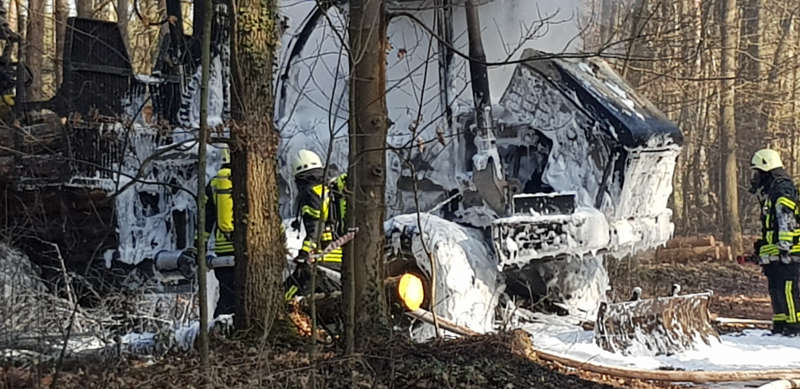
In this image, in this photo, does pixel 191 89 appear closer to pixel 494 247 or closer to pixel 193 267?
pixel 193 267

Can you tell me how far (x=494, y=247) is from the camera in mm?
7105

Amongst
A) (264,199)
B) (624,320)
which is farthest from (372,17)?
(624,320)

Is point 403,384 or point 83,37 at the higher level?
point 83,37

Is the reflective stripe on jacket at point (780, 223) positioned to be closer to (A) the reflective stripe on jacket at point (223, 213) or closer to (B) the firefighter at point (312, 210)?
(B) the firefighter at point (312, 210)

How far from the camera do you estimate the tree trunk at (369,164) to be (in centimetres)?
514

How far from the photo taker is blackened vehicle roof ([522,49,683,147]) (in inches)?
300

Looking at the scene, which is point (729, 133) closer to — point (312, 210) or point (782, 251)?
point (782, 251)

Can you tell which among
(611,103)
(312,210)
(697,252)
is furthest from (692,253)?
(312,210)

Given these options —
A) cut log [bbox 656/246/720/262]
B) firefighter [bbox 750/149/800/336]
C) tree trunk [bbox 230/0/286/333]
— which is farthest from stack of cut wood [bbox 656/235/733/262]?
tree trunk [bbox 230/0/286/333]

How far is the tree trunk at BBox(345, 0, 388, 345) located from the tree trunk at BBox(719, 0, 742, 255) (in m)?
15.5

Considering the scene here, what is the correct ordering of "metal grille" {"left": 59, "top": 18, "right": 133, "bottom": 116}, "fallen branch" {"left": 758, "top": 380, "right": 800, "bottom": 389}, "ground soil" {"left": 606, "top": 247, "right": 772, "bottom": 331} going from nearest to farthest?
"fallen branch" {"left": 758, "top": 380, "right": 800, "bottom": 389} → "metal grille" {"left": 59, "top": 18, "right": 133, "bottom": 116} → "ground soil" {"left": 606, "top": 247, "right": 772, "bottom": 331}

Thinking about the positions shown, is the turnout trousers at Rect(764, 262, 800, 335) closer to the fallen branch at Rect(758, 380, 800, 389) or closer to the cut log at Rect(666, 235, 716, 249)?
the fallen branch at Rect(758, 380, 800, 389)

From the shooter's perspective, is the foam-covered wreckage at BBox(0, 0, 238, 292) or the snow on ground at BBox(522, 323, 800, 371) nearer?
the snow on ground at BBox(522, 323, 800, 371)

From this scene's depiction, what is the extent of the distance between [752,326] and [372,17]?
266 inches
